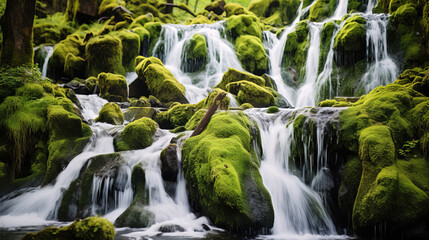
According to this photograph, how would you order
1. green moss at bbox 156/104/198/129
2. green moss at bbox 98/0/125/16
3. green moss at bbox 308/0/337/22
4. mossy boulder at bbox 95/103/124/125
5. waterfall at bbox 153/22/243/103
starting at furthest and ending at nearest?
green moss at bbox 98/0/125/16 → green moss at bbox 308/0/337/22 → waterfall at bbox 153/22/243/103 → green moss at bbox 156/104/198/129 → mossy boulder at bbox 95/103/124/125

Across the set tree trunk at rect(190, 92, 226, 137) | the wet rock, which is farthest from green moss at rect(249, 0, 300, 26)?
the wet rock

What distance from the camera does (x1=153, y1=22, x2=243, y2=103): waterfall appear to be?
1875 cm

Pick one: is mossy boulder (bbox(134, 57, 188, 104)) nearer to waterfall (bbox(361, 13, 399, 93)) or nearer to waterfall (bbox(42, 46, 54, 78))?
waterfall (bbox(42, 46, 54, 78))

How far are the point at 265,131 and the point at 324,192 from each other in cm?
256

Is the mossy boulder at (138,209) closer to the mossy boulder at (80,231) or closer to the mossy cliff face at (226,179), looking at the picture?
the mossy cliff face at (226,179)

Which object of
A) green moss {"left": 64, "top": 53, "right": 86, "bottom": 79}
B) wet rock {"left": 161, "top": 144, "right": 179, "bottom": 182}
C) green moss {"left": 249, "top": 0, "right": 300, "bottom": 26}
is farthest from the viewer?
green moss {"left": 249, "top": 0, "right": 300, "bottom": 26}

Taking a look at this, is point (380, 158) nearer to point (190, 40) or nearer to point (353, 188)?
point (353, 188)

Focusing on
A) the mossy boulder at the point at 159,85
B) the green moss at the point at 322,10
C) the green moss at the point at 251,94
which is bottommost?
the green moss at the point at 251,94

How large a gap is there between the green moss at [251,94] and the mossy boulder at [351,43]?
4820 millimetres

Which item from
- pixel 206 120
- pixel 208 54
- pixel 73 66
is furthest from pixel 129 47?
pixel 206 120

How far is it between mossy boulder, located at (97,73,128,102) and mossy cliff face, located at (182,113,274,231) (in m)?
8.45

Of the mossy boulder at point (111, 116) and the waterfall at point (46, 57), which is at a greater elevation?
the waterfall at point (46, 57)

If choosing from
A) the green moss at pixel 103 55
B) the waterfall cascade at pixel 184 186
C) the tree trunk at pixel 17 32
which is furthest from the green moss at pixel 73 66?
the waterfall cascade at pixel 184 186

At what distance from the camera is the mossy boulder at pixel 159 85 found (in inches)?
583
